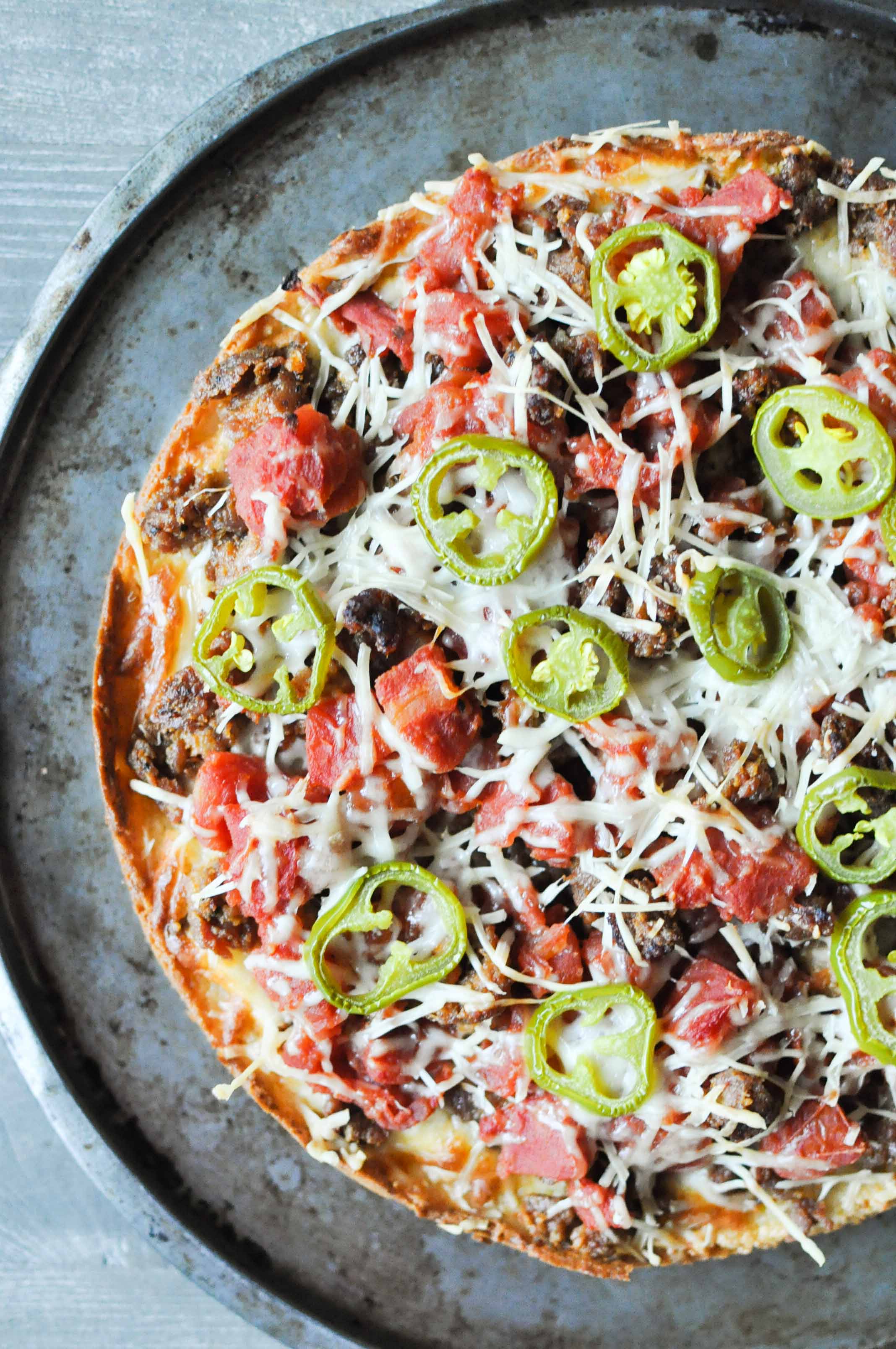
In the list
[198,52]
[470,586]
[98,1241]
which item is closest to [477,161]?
[470,586]

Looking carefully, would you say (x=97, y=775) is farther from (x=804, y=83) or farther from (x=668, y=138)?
(x=804, y=83)

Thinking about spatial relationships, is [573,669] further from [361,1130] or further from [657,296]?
[361,1130]

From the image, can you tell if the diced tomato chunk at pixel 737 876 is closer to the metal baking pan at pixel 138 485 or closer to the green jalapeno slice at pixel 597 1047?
the green jalapeno slice at pixel 597 1047

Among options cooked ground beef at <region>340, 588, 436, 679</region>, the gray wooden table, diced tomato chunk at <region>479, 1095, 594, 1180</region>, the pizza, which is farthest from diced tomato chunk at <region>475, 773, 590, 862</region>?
the gray wooden table

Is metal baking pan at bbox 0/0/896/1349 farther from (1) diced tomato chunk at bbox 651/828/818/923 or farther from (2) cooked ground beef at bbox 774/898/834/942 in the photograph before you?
(1) diced tomato chunk at bbox 651/828/818/923

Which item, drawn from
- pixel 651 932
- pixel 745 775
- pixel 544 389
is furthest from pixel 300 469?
pixel 651 932

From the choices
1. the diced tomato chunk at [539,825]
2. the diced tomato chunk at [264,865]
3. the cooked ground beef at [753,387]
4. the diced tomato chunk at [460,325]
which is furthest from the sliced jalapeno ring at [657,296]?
the diced tomato chunk at [264,865]
